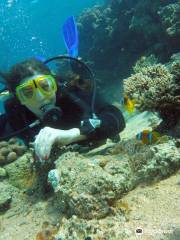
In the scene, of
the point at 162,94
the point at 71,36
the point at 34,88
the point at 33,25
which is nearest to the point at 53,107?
the point at 34,88

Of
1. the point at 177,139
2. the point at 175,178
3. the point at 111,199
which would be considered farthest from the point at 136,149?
the point at 111,199

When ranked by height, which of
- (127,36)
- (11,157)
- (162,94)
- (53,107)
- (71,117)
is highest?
(53,107)

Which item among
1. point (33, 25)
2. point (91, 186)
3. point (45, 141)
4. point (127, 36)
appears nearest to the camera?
point (91, 186)

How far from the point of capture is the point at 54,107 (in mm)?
3680

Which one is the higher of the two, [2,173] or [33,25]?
[2,173]

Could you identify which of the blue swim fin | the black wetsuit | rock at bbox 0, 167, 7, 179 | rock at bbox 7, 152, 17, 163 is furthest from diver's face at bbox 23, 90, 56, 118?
the blue swim fin

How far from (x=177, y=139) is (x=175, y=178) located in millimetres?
604

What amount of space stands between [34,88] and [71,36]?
3.67 m

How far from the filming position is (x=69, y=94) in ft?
13.3

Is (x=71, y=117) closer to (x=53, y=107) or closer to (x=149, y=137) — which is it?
(x=53, y=107)

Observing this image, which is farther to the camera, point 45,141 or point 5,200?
point 5,200

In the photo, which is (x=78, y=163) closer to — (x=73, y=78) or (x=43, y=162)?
(x=43, y=162)

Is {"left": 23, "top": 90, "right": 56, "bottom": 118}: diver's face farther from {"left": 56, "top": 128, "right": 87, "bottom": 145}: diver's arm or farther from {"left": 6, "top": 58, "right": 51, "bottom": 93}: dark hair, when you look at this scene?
{"left": 56, "top": 128, "right": 87, "bottom": 145}: diver's arm

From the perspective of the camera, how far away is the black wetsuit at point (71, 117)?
155 inches
